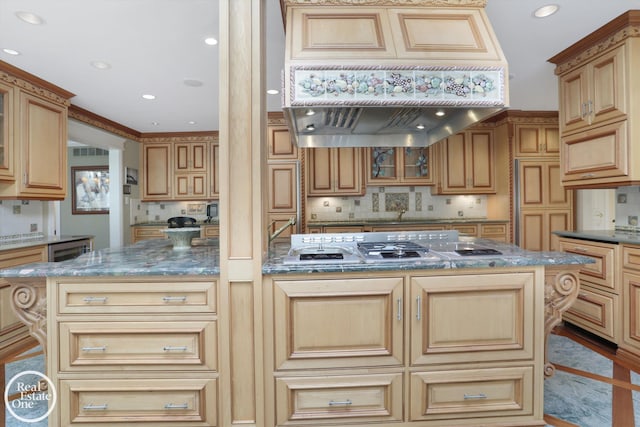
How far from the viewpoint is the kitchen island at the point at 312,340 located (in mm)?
1495

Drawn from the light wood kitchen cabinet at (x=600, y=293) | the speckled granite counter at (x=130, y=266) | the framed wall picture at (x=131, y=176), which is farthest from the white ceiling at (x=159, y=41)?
the light wood kitchen cabinet at (x=600, y=293)

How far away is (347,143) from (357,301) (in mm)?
1480

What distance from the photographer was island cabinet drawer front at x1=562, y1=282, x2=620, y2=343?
8.04 feet

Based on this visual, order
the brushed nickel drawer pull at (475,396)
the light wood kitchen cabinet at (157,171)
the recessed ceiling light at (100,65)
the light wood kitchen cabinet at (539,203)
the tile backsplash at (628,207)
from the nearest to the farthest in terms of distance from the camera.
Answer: the brushed nickel drawer pull at (475,396), the recessed ceiling light at (100,65), the tile backsplash at (628,207), the light wood kitchen cabinet at (539,203), the light wood kitchen cabinet at (157,171)

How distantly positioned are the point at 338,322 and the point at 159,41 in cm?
237

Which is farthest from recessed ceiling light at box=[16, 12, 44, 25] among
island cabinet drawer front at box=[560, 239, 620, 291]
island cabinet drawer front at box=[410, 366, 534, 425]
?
island cabinet drawer front at box=[560, 239, 620, 291]

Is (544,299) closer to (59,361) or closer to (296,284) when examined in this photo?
(296,284)

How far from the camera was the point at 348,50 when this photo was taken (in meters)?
1.68

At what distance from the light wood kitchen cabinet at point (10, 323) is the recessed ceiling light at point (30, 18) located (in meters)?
1.75

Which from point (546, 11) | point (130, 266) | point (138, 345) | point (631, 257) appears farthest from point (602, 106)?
point (138, 345)

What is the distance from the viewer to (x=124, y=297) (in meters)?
1.50

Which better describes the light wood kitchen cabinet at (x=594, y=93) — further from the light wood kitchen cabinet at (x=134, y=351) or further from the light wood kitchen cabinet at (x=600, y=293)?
the light wood kitchen cabinet at (x=134, y=351)

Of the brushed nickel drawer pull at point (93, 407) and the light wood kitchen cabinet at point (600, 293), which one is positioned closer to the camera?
the brushed nickel drawer pull at point (93, 407)

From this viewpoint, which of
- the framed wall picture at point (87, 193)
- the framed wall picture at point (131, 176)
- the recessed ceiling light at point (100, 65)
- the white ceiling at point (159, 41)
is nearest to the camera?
the white ceiling at point (159, 41)
